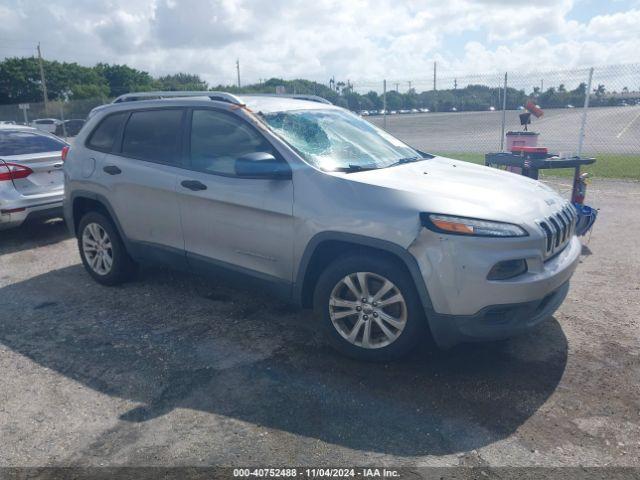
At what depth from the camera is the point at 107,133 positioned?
519cm

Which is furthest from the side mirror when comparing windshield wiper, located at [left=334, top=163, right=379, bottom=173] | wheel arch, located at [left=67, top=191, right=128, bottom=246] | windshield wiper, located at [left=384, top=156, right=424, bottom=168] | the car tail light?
the car tail light

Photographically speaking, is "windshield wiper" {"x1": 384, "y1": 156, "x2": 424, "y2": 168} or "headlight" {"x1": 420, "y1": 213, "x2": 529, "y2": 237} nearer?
"headlight" {"x1": 420, "y1": 213, "x2": 529, "y2": 237}

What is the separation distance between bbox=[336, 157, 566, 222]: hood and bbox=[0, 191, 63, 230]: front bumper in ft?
16.1

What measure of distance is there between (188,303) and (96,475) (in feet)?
7.49

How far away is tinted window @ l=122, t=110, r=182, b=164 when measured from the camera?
4.56m

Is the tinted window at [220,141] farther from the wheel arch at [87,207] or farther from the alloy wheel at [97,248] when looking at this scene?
the alloy wheel at [97,248]

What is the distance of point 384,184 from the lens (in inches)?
140

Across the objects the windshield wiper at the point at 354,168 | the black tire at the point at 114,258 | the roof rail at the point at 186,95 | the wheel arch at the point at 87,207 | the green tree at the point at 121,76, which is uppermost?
the green tree at the point at 121,76

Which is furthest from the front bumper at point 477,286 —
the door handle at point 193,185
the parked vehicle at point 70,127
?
the parked vehicle at point 70,127

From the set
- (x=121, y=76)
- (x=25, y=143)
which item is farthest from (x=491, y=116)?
(x=121, y=76)

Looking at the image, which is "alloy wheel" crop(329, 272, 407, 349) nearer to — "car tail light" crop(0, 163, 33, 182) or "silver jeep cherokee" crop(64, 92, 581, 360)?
"silver jeep cherokee" crop(64, 92, 581, 360)

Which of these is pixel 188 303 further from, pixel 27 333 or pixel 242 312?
pixel 27 333

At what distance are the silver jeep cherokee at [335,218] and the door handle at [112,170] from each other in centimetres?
2

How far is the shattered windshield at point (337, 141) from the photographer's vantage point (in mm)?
3979
